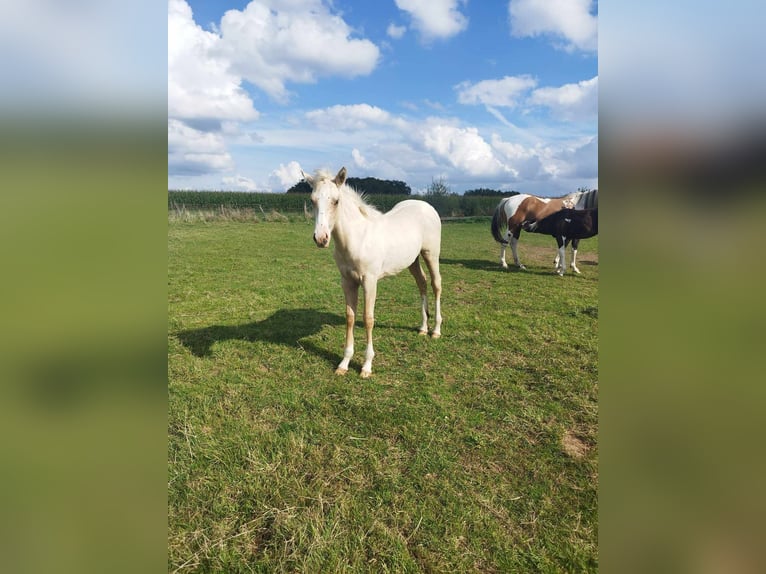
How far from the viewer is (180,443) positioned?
2.89 metres

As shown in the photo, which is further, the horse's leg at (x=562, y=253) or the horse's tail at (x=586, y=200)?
the horse's tail at (x=586, y=200)

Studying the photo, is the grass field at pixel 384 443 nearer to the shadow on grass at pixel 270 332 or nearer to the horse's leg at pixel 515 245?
the shadow on grass at pixel 270 332

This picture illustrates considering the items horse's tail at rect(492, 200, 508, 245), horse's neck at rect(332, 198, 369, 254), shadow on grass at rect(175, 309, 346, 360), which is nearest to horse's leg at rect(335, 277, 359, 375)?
shadow on grass at rect(175, 309, 346, 360)

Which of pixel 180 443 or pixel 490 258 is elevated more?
pixel 490 258

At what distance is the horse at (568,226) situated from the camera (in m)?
9.02

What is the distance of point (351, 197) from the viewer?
4.05 m

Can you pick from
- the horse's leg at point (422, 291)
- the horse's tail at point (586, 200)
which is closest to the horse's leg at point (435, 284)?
the horse's leg at point (422, 291)

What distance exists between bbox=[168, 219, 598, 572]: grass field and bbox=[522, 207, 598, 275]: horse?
3.36m

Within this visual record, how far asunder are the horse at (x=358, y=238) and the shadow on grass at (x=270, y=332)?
2.62 ft

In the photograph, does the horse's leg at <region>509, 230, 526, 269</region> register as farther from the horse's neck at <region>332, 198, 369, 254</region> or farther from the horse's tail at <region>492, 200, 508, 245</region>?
the horse's neck at <region>332, 198, 369, 254</region>
